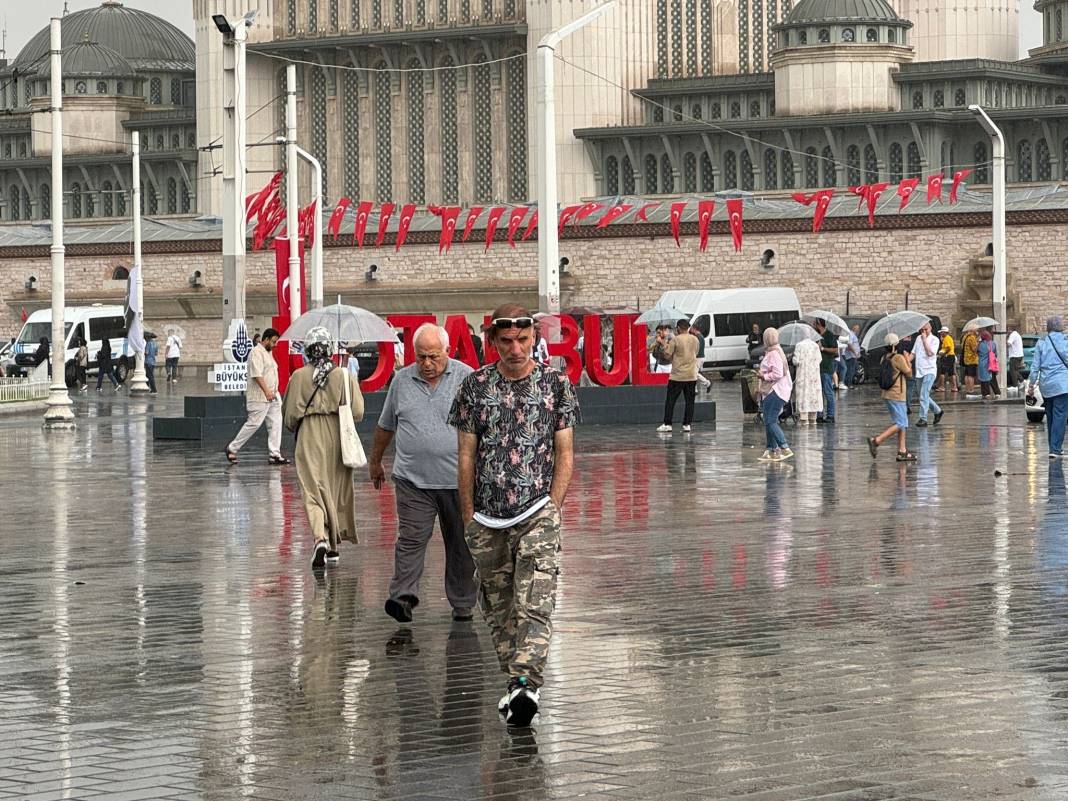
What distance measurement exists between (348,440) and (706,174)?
57109 mm

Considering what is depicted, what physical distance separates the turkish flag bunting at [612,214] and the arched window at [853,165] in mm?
8203

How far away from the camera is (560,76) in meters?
70.8

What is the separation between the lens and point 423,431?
36.4ft

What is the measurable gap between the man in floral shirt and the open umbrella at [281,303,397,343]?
11977 mm

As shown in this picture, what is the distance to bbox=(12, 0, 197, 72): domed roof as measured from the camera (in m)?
90.7

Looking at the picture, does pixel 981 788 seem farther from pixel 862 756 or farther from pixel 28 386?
pixel 28 386

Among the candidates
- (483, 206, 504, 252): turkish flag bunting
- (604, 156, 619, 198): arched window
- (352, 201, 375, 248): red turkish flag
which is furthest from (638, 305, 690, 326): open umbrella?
(604, 156, 619, 198): arched window

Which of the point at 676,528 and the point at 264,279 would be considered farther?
the point at 264,279

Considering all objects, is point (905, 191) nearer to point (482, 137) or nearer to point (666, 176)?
point (666, 176)

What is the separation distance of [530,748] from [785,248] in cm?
5136

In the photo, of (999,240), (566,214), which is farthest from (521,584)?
(566,214)

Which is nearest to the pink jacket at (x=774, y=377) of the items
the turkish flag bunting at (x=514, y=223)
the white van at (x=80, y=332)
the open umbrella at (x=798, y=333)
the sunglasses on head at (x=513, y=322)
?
the open umbrella at (x=798, y=333)

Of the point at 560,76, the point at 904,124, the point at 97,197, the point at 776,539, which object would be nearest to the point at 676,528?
the point at 776,539

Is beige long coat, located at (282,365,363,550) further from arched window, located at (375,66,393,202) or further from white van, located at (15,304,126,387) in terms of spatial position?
arched window, located at (375,66,393,202)
